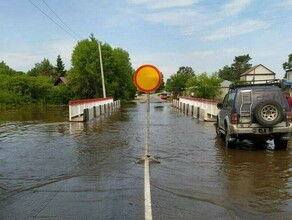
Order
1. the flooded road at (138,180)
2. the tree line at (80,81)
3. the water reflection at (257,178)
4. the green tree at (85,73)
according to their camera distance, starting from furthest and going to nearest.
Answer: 1. the green tree at (85,73)
2. the tree line at (80,81)
3. the water reflection at (257,178)
4. the flooded road at (138,180)

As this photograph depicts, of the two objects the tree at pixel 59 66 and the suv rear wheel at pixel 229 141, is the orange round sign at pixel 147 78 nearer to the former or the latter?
the suv rear wheel at pixel 229 141

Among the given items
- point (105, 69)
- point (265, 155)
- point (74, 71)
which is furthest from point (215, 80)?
point (265, 155)

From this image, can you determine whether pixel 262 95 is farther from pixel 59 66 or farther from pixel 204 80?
pixel 59 66

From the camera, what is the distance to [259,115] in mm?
10289

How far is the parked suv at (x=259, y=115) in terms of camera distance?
10289 mm

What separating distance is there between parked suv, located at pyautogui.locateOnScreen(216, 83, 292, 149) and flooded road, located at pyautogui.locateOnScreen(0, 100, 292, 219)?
1.59 feet

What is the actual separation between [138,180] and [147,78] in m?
2.83

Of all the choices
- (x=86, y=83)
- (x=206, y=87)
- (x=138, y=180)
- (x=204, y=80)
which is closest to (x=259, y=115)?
(x=138, y=180)

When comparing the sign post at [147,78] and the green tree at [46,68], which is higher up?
the green tree at [46,68]

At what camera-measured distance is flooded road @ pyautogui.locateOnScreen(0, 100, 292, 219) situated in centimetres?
548

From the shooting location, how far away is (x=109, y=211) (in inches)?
213

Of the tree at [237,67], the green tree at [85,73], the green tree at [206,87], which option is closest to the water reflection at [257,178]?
the green tree at [206,87]

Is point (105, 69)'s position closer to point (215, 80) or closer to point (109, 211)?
point (215, 80)

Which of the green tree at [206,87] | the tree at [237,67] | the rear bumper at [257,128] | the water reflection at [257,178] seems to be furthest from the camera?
the tree at [237,67]
